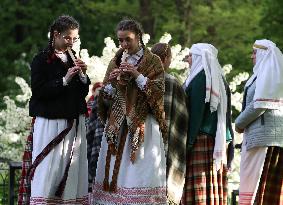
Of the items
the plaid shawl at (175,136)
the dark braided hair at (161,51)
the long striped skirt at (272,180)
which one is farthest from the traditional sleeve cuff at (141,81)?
the long striped skirt at (272,180)

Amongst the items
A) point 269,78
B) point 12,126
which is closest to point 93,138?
point 269,78

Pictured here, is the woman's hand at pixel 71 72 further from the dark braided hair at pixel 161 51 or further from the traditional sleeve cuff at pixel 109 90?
the dark braided hair at pixel 161 51

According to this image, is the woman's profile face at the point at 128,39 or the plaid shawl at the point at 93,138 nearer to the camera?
the woman's profile face at the point at 128,39

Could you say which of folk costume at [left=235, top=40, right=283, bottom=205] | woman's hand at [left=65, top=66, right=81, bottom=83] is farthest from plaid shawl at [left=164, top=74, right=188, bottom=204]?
woman's hand at [left=65, top=66, right=81, bottom=83]

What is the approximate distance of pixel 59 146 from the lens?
21.9 ft

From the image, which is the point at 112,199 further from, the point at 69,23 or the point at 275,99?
the point at 275,99

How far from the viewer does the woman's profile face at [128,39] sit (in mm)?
6750

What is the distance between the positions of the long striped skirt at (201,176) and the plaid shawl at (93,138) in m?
0.83

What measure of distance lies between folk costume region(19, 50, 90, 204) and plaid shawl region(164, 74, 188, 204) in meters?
0.76

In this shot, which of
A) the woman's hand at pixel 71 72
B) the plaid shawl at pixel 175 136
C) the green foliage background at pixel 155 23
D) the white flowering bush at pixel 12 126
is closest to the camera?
the woman's hand at pixel 71 72

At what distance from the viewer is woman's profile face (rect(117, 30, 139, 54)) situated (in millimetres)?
6750

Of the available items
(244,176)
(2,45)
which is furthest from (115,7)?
(244,176)

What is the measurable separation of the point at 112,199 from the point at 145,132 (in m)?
0.60

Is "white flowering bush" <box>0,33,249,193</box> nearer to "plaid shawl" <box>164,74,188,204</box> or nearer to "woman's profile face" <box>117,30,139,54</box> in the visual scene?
"plaid shawl" <box>164,74,188,204</box>
